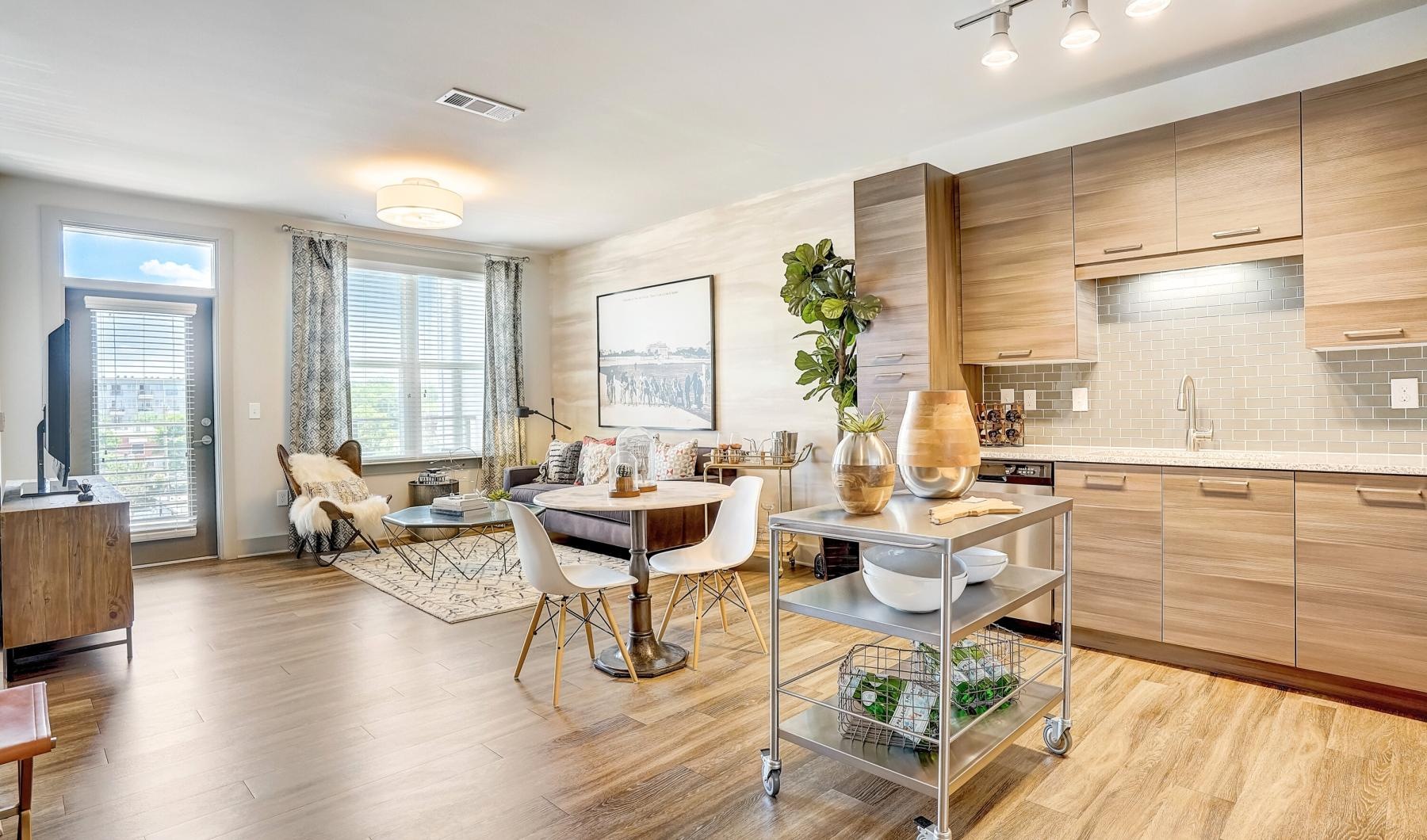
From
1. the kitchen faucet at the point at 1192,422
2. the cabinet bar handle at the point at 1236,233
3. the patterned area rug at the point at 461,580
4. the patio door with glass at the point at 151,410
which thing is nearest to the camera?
the cabinet bar handle at the point at 1236,233

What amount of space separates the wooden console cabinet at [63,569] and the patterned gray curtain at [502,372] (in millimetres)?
3706

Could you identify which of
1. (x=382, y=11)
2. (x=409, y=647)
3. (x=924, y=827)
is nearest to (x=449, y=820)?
(x=924, y=827)

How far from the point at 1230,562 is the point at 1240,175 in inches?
66.2

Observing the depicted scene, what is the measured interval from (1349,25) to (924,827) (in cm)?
368

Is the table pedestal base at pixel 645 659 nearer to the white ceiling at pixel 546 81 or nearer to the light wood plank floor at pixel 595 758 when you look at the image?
the light wood plank floor at pixel 595 758

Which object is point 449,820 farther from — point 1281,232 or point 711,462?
point 1281,232

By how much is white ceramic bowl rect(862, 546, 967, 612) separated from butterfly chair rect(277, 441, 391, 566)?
4800mm

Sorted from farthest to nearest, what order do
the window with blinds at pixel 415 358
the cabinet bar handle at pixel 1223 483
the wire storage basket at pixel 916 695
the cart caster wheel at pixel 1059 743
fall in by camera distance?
the window with blinds at pixel 415 358, the cabinet bar handle at pixel 1223 483, the cart caster wheel at pixel 1059 743, the wire storage basket at pixel 916 695

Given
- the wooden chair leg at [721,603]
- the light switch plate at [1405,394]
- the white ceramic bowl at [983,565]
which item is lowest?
the wooden chair leg at [721,603]

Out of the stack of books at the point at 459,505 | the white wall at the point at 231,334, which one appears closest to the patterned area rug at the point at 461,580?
the stack of books at the point at 459,505

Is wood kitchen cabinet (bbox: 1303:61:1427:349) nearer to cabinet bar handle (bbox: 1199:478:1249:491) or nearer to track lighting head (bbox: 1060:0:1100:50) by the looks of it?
cabinet bar handle (bbox: 1199:478:1249:491)

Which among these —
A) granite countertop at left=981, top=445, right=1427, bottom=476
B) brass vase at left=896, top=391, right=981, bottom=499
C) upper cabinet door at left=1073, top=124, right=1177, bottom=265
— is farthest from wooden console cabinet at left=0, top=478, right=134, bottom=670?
upper cabinet door at left=1073, top=124, right=1177, bottom=265

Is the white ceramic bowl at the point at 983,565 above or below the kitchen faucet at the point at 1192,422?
below

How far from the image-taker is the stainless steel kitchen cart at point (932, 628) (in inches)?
72.4
